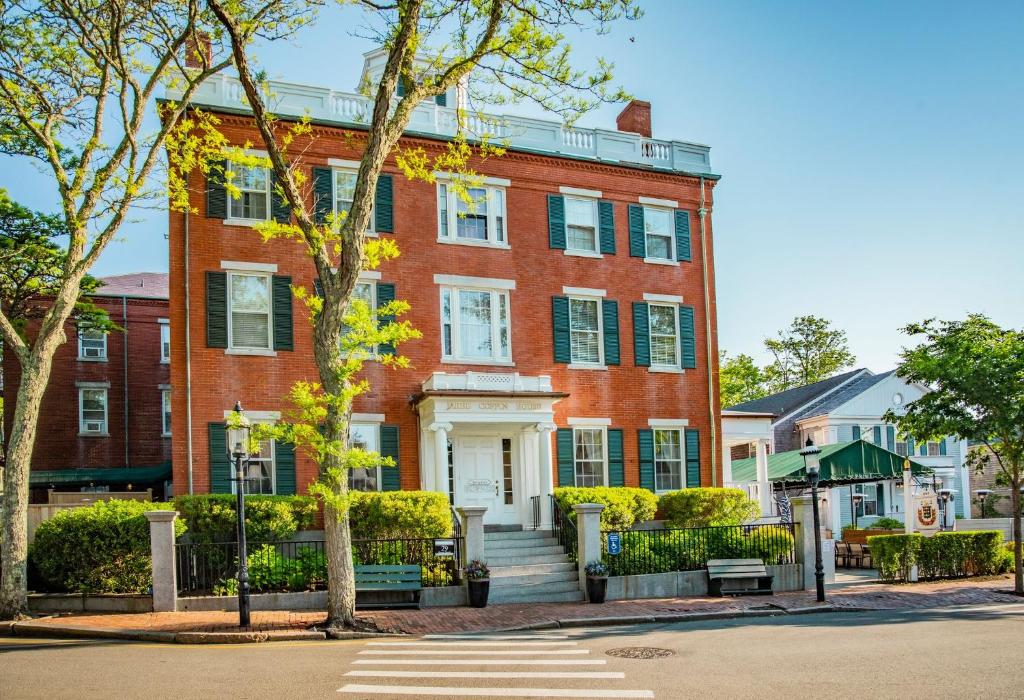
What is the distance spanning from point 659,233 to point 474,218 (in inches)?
214

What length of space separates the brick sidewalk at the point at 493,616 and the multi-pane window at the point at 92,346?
69.1ft

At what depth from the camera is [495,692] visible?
9.12m

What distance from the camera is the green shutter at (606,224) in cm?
2428

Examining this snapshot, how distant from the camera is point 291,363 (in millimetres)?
20703

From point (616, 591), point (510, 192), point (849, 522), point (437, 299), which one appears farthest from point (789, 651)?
point (849, 522)

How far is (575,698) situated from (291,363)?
44.1 feet

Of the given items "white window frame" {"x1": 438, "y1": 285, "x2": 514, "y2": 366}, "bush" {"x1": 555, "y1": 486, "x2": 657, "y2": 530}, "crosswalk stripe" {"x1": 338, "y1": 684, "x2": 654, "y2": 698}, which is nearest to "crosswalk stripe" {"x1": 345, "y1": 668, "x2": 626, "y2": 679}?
"crosswalk stripe" {"x1": 338, "y1": 684, "x2": 654, "y2": 698}

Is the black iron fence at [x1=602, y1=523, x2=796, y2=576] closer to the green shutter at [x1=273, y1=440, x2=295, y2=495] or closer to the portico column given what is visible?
the portico column

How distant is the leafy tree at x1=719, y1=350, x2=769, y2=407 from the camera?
54719 mm

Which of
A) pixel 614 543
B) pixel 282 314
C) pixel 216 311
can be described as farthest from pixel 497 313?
pixel 614 543

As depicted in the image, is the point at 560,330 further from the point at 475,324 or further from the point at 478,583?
the point at 478,583

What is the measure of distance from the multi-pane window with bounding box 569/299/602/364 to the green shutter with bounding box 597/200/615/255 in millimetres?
1491

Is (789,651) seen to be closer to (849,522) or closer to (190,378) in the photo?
(190,378)

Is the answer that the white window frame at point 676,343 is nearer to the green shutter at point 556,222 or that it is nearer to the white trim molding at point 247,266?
the green shutter at point 556,222
